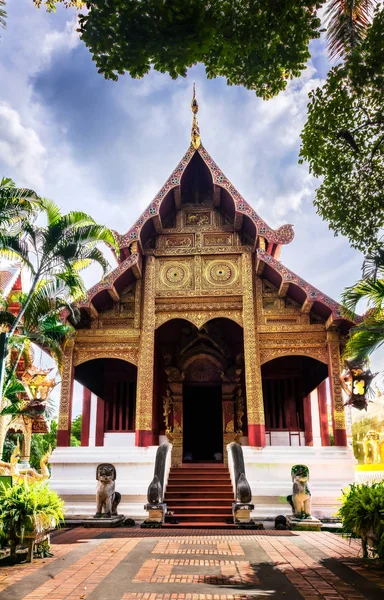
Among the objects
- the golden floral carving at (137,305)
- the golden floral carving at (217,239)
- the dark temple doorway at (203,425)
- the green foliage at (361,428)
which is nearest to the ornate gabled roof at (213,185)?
the golden floral carving at (217,239)

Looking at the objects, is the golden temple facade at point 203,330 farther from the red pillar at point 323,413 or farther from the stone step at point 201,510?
the stone step at point 201,510

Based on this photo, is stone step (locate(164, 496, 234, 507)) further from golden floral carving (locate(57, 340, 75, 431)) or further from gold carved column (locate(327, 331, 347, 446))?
golden floral carving (locate(57, 340, 75, 431))

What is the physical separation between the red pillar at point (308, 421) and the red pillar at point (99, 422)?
5.52 metres

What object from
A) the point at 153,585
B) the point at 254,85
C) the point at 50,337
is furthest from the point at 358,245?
the point at 50,337

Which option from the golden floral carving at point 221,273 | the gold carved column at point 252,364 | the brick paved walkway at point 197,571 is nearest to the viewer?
the brick paved walkway at point 197,571

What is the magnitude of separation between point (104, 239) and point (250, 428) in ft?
16.9

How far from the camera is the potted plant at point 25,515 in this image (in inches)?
216

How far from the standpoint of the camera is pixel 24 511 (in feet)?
18.2

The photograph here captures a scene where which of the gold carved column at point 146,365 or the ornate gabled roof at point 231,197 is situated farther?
the ornate gabled roof at point 231,197

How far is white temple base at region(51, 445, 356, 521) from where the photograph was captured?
995 centimetres

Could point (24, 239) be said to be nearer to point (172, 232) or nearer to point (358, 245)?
point (172, 232)

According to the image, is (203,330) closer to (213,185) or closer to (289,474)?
(213,185)

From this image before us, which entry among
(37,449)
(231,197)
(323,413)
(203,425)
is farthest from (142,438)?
(37,449)

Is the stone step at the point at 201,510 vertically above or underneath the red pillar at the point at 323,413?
underneath
